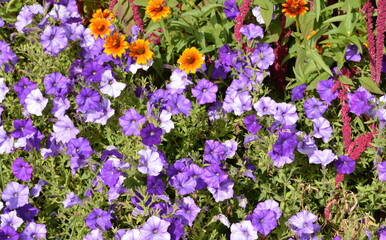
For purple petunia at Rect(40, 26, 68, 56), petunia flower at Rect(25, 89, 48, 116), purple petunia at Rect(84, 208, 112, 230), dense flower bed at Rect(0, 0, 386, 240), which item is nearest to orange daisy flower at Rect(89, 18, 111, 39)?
dense flower bed at Rect(0, 0, 386, 240)

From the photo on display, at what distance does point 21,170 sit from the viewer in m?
3.05

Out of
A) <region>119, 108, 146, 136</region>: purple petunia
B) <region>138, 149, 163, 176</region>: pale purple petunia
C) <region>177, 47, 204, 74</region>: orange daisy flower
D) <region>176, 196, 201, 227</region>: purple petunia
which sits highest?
<region>177, 47, 204, 74</region>: orange daisy flower

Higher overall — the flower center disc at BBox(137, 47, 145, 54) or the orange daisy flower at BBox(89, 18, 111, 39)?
the orange daisy flower at BBox(89, 18, 111, 39)

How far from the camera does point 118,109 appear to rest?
3.49m

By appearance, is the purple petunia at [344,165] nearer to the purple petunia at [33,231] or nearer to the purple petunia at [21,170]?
the purple petunia at [33,231]

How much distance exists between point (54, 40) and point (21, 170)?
1.16m

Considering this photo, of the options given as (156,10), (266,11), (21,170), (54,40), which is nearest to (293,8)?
(266,11)

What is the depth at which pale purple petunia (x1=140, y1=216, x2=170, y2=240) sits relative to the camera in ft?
7.77

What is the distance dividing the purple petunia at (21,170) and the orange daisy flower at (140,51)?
44.8 inches

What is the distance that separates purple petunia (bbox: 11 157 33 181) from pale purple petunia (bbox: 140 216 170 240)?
3.69ft

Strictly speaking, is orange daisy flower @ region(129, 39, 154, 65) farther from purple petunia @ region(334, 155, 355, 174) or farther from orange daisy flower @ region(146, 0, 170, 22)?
purple petunia @ region(334, 155, 355, 174)

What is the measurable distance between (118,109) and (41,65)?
80cm

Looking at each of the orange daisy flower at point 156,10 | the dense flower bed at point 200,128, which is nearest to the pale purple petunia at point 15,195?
the dense flower bed at point 200,128

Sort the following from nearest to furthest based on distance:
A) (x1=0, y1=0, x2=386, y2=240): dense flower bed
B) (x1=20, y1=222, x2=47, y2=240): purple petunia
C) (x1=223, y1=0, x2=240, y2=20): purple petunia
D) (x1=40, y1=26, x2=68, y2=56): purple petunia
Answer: (x1=0, y1=0, x2=386, y2=240): dense flower bed
(x1=20, y1=222, x2=47, y2=240): purple petunia
(x1=223, y1=0, x2=240, y2=20): purple petunia
(x1=40, y1=26, x2=68, y2=56): purple petunia
